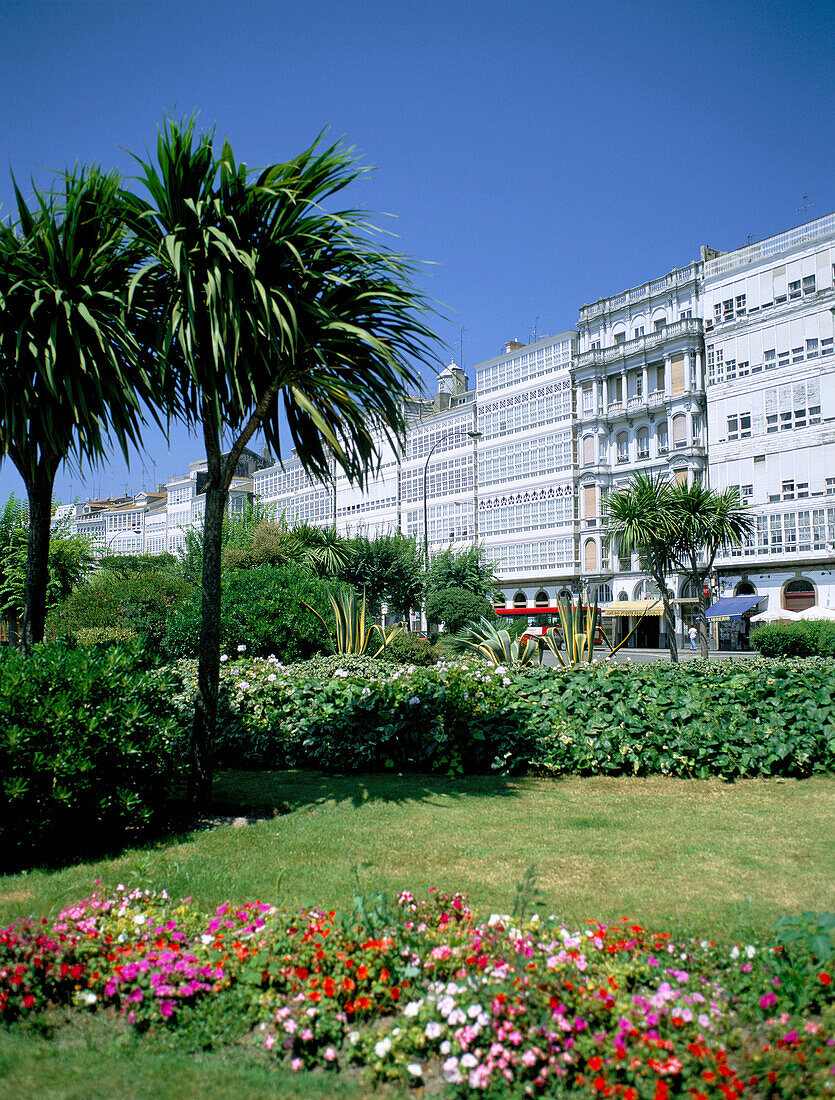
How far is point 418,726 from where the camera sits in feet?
29.5

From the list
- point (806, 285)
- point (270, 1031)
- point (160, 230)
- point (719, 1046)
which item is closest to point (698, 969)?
point (719, 1046)

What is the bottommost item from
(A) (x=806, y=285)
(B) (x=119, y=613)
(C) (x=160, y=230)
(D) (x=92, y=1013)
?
(D) (x=92, y=1013)

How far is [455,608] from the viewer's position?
138 feet

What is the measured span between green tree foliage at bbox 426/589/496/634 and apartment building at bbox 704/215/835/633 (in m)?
15.1

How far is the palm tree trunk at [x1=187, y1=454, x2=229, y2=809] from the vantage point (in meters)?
7.24

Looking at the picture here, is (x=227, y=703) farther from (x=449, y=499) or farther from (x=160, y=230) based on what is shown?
(x=449, y=499)

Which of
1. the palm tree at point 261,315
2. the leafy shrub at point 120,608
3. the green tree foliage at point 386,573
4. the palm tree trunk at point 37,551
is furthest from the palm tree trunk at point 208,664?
the green tree foliage at point 386,573

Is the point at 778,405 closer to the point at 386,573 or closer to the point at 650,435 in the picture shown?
the point at 650,435

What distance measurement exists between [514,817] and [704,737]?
2.53 metres

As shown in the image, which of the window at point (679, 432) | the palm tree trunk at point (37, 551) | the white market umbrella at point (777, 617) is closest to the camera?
the palm tree trunk at point (37, 551)

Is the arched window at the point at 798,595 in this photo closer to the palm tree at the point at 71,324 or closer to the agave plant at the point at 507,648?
the agave plant at the point at 507,648

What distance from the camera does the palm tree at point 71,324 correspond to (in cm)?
702

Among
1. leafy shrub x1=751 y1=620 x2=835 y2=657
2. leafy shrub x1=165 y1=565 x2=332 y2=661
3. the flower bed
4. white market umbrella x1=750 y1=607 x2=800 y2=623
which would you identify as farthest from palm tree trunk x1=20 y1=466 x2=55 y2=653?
white market umbrella x1=750 y1=607 x2=800 y2=623

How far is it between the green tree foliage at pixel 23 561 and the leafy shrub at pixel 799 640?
2337 cm
